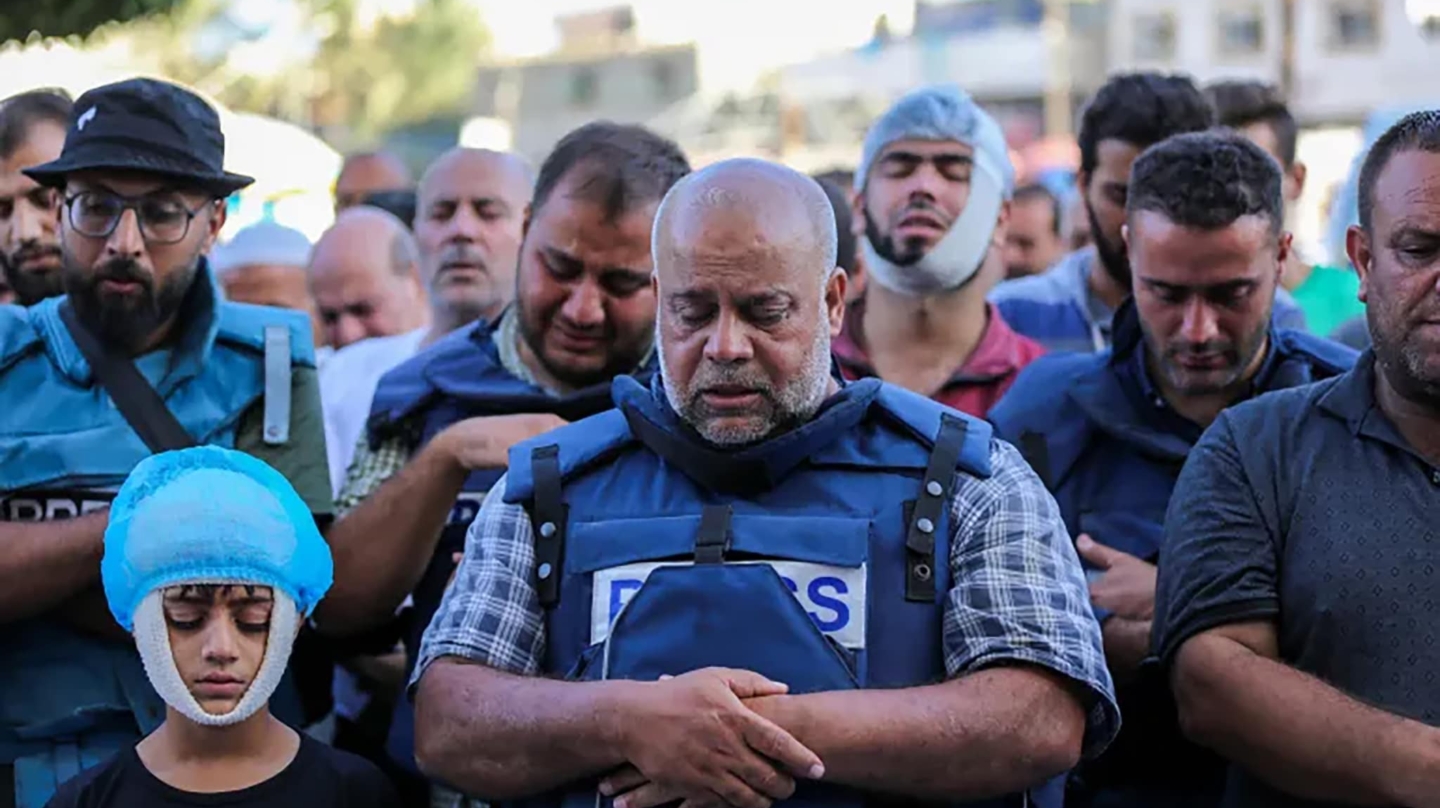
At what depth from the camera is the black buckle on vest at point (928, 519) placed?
322 cm

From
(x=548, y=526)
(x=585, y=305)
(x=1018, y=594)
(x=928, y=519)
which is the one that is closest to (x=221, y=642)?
(x=548, y=526)

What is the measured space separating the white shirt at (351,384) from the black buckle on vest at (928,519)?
2173 millimetres

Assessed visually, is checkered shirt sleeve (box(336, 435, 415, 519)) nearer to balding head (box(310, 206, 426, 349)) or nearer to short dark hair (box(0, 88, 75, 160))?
short dark hair (box(0, 88, 75, 160))

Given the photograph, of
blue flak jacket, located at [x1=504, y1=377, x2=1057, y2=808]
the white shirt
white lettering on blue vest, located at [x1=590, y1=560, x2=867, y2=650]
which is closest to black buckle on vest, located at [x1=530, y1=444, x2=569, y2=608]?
blue flak jacket, located at [x1=504, y1=377, x2=1057, y2=808]

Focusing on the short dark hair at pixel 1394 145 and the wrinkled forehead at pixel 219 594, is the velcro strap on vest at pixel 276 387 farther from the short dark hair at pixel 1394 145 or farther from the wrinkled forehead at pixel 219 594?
the short dark hair at pixel 1394 145

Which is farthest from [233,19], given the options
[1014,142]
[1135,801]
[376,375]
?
[1135,801]

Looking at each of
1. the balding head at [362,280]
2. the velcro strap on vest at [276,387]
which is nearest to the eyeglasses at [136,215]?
the velcro strap on vest at [276,387]

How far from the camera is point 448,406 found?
4.32m

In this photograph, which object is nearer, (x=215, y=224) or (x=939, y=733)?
(x=939, y=733)

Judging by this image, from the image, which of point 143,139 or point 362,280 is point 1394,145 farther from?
point 362,280

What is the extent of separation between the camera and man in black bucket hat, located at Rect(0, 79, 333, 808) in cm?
391

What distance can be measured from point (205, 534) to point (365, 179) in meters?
6.02

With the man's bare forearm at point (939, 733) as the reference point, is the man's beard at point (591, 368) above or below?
above

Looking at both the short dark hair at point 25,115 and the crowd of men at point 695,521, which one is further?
the short dark hair at point 25,115
